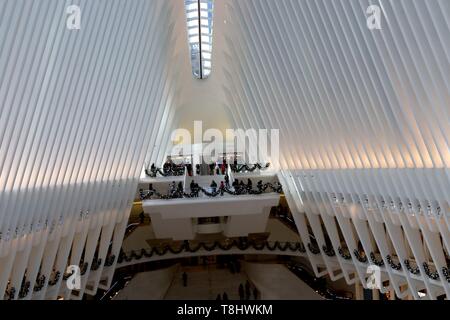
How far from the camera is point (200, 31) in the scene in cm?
2084

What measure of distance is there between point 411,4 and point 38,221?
40.6 feet

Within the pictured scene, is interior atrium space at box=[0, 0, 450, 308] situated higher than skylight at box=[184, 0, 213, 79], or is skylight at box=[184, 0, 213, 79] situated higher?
skylight at box=[184, 0, 213, 79]

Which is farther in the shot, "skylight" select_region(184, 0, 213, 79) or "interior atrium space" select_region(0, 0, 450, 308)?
"skylight" select_region(184, 0, 213, 79)

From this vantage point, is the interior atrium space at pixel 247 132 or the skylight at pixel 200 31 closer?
the interior atrium space at pixel 247 132

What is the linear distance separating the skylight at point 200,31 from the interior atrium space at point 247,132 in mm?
110

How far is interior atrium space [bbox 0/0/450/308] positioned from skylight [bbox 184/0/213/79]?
0.11m

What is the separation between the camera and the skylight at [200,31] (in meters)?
18.4

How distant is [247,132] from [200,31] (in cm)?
822

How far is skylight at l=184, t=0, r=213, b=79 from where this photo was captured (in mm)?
18402

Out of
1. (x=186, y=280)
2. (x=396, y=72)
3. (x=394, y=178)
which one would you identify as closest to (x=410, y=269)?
(x=394, y=178)

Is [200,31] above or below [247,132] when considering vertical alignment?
above

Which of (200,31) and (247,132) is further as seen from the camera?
(247,132)

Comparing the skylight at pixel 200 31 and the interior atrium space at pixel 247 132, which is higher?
the skylight at pixel 200 31

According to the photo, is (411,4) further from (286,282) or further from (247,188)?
(286,282)
